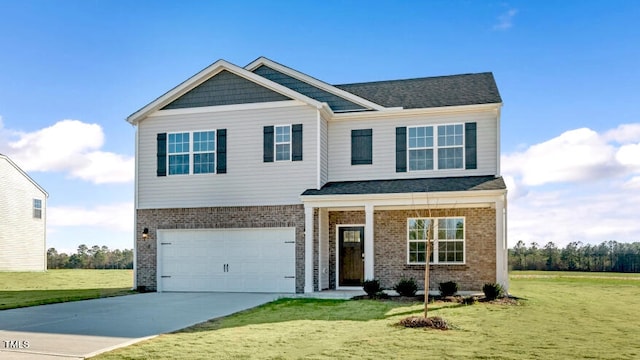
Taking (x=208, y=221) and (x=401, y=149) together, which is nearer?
(x=401, y=149)

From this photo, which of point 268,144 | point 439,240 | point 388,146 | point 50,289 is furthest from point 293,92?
point 50,289

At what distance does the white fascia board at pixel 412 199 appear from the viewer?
55.9ft

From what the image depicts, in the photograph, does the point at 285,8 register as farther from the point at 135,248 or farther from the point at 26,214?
the point at 26,214

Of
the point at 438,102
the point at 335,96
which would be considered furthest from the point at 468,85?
the point at 335,96

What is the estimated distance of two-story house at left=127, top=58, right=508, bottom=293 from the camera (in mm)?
18812

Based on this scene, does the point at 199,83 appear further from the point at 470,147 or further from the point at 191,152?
the point at 470,147

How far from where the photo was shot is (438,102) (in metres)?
19.8

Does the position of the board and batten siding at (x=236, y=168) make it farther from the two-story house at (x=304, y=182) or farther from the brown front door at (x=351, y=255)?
the brown front door at (x=351, y=255)

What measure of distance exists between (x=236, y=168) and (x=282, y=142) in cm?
181

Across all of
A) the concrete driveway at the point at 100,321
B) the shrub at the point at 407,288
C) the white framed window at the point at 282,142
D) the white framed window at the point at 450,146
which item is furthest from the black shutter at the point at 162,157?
the white framed window at the point at 450,146

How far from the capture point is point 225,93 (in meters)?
20.1

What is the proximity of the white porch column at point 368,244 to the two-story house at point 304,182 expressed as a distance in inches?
1.7

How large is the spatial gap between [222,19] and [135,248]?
887 cm

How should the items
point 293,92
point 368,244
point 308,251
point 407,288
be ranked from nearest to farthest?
1. point 407,288
2. point 368,244
3. point 308,251
4. point 293,92
